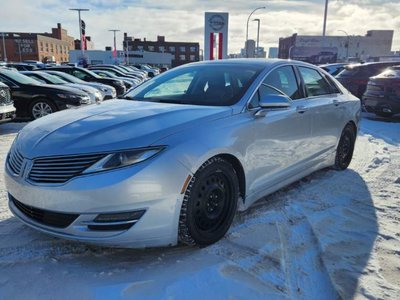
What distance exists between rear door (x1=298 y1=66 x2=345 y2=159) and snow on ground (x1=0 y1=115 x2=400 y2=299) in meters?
0.92

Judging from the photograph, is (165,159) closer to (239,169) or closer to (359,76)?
(239,169)

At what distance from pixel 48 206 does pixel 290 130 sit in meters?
2.55

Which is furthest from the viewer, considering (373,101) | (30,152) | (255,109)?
(373,101)

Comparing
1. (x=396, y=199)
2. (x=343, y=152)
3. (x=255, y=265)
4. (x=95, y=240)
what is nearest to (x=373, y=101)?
(x=343, y=152)

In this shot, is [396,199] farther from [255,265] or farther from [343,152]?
[255,265]

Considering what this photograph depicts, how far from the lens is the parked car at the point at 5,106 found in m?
7.79

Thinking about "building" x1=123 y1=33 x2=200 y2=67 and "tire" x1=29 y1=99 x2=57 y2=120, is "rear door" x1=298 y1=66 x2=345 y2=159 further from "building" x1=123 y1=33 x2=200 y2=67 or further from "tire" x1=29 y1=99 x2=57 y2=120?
"building" x1=123 y1=33 x2=200 y2=67

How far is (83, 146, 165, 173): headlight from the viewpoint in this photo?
2.61m

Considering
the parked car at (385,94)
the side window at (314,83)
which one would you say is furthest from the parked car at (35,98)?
the parked car at (385,94)

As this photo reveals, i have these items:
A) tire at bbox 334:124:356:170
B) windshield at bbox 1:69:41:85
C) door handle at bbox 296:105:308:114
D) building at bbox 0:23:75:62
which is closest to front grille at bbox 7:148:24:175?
door handle at bbox 296:105:308:114

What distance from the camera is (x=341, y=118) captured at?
524cm

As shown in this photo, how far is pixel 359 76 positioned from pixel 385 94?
3003 mm

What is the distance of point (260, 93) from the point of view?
373 cm

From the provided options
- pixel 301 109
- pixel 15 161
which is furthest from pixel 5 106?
pixel 301 109
